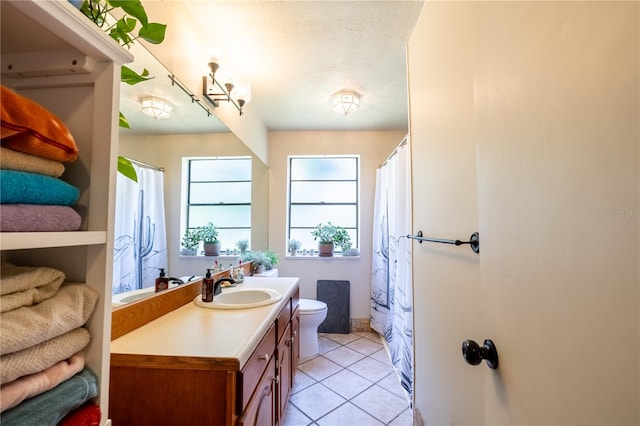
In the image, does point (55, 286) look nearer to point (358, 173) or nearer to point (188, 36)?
point (188, 36)

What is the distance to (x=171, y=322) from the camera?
1208 millimetres

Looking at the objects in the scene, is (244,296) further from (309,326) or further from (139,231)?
(309,326)

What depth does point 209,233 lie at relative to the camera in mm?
1912

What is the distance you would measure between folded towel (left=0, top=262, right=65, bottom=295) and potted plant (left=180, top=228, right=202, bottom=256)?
3.85 ft

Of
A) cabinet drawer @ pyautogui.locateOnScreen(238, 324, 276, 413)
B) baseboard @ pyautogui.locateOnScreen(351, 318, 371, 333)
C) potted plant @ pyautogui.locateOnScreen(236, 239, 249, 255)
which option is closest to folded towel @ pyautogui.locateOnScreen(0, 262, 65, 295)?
cabinet drawer @ pyautogui.locateOnScreen(238, 324, 276, 413)

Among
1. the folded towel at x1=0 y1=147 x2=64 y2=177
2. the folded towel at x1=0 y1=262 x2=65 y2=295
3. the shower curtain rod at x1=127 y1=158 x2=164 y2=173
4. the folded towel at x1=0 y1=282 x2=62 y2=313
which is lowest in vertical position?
the folded towel at x1=0 y1=282 x2=62 y2=313

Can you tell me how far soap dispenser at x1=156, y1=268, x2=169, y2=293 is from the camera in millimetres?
1367

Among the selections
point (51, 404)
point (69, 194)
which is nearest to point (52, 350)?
point (51, 404)

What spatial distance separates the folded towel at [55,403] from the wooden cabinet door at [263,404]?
599 mm

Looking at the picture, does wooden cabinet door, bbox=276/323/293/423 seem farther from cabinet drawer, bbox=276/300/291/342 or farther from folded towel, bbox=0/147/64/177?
folded towel, bbox=0/147/64/177

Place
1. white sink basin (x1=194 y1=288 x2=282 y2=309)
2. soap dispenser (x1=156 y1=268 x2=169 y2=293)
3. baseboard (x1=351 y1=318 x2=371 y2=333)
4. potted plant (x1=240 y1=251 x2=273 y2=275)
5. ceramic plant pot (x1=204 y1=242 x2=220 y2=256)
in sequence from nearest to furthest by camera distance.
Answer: soap dispenser (x1=156 y1=268 x2=169 y2=293) → white sink basin (x1=194 y1=288 x2=282 y2=309) → ceramic plant pot (x1=204 y1=242 x2=220 y2=256) → potted plant (x1=240 y1=251 x2=273 y2=275) → baseboard (x1=351 y1=318 x2=371 y2=333)

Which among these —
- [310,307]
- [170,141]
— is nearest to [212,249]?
[170,141]

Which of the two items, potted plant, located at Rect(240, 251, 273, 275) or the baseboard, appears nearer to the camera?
potted plant, located at Rect(240, 251, 273, 275)

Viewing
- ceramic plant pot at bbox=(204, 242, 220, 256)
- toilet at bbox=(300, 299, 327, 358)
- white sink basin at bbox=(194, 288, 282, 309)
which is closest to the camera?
white sink basin at bbox=(194, 288, 282, 309)
